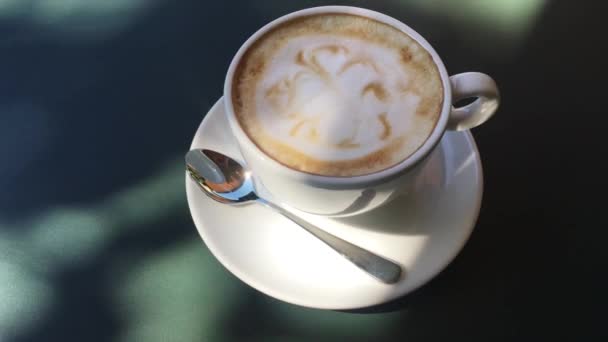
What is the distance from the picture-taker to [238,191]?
997 millimetres

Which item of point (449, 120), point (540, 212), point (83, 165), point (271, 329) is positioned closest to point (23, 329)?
point (83, 165)

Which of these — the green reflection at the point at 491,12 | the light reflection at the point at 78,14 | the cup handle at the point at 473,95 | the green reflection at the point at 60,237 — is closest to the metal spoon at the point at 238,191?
the green reflection at the point at 60,237

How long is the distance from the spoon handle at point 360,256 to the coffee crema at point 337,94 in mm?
169

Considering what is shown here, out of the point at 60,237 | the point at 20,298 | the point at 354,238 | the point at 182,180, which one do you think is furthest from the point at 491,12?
the point at 20,298

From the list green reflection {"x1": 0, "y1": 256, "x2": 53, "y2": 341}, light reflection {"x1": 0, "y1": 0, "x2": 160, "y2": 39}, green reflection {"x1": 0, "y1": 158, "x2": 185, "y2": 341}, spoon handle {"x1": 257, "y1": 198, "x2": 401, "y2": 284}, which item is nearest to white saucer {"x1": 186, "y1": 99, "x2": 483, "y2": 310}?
spoon handle {"x1": 257, "y1": 198, "x2": 401, "y2": 284}

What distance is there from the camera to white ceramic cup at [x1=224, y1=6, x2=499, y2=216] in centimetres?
79

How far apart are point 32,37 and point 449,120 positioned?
1.01 m

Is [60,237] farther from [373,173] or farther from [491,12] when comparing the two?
[491,12]

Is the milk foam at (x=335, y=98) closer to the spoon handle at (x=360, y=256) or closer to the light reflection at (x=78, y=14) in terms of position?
the spoon handle at (x=360, y=256)

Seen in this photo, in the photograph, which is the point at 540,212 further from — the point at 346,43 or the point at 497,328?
the point at 346,43

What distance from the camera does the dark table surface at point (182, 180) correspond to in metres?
0.93

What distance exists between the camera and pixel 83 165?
3.63ft

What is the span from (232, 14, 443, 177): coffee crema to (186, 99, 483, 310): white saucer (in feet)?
0.59

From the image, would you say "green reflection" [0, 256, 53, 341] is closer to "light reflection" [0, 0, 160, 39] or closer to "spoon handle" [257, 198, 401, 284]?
"spoon handle" [257, 198, 401, 284]
